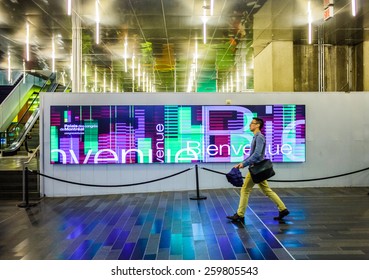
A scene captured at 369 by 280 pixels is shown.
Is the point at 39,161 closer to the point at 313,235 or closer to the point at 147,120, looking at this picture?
the point at 147,120

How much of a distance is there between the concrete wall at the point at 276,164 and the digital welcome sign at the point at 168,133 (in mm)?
201

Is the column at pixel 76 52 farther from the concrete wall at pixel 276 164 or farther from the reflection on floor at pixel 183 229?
the reflection on floor at pixel 183 229

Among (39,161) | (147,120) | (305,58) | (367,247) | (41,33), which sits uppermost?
(41,33)

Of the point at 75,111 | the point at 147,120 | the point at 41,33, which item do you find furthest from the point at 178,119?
the point at 41,33

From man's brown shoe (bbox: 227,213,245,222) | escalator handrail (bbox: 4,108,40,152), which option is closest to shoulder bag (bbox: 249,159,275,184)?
man's brown shoe (bbox: 227,213,245,222)

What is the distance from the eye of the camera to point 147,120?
895cm

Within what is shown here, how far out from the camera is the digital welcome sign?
8.76m

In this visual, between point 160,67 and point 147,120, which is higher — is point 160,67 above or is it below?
above

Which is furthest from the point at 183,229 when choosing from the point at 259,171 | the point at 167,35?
the point at 167,35

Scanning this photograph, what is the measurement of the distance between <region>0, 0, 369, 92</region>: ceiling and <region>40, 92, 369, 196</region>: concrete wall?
8.12ft

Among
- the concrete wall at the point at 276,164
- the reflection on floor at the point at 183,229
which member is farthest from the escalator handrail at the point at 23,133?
the reflection on floor at the point at 183,229

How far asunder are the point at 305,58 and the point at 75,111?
8.63 metres

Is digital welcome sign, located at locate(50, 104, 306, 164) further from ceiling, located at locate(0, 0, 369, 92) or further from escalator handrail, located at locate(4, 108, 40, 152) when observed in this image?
escalator handrail, located at locate(4, 108, 40, 152)

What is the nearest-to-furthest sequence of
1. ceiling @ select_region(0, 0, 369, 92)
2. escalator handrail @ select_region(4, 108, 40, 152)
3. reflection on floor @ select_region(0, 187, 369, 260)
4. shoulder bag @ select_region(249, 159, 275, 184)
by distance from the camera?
reflection on floor @ select_region(0, 187, 369, 260), shoulder bag @ select_region(249, 159, 275, 184), ceiling @ select_region(0, 0, 369, 92), escalator handrail @ select_region(4, 108, 40, 152)
